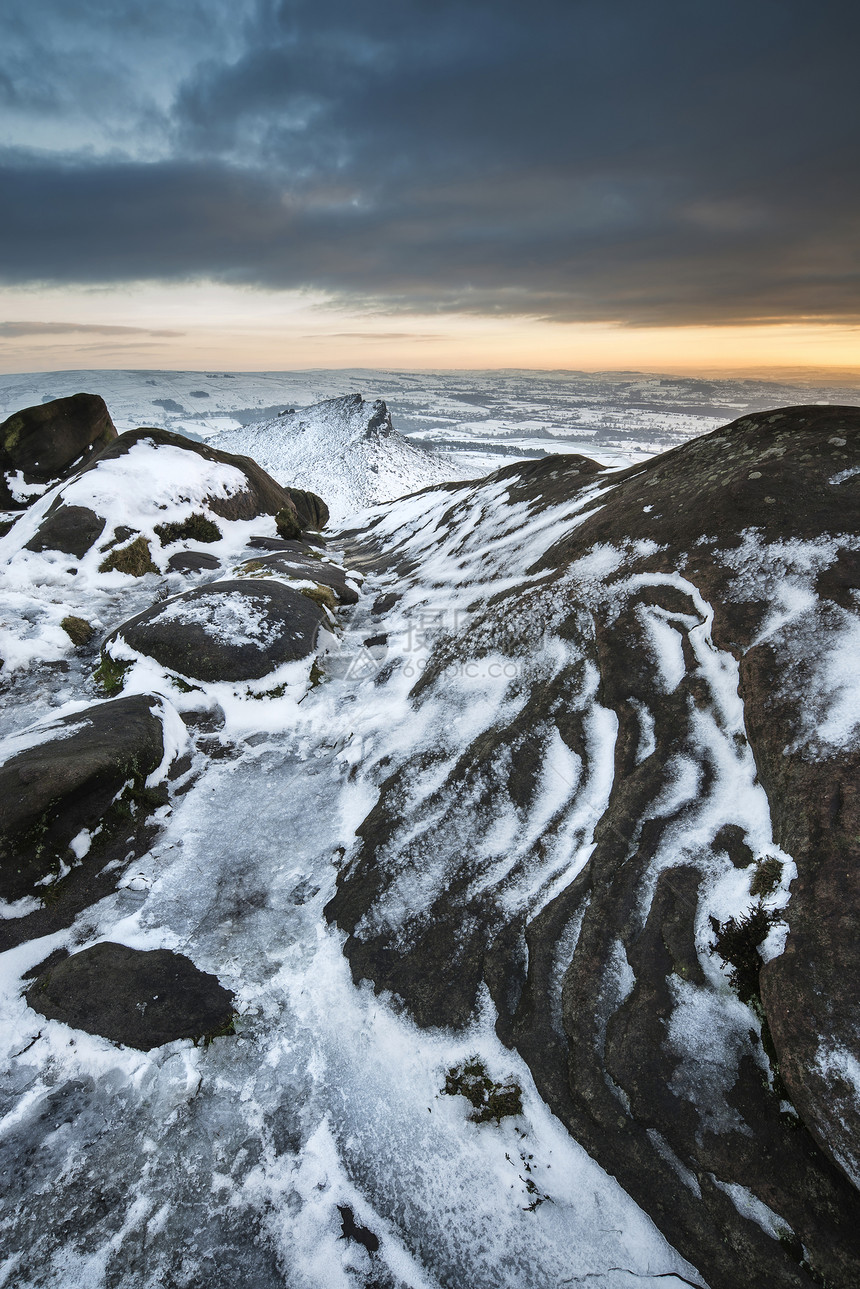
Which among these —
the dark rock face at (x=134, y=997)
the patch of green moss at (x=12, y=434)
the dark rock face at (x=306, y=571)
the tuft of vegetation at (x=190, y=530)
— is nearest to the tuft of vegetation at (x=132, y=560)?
the tuft of vegetation at (x=190, y=530)

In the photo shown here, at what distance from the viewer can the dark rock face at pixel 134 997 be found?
904 centimetres

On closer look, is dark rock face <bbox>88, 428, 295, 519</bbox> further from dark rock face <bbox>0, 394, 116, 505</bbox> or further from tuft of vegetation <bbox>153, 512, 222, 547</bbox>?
dark rock face <bbox>0, 394, 116, 505</bbox>

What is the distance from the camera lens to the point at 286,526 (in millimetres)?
37656

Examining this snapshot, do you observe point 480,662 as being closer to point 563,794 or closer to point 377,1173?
point 563,794

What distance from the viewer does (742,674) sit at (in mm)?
10953

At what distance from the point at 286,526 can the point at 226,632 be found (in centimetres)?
1989

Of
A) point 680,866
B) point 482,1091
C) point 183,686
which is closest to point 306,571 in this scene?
point 183,686

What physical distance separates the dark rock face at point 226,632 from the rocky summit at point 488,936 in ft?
0.92

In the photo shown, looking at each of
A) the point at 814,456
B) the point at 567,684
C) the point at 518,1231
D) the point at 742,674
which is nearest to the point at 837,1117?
the point at 518,1231

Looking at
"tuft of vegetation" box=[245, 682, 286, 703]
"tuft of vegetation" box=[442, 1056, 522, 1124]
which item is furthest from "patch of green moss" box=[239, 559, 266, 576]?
"tuft of vegetation" box=[442, 1056, 522, 1124]

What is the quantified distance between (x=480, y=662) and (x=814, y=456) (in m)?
11.1

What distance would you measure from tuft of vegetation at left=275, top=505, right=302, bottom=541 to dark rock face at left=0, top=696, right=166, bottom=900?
80.3 ft

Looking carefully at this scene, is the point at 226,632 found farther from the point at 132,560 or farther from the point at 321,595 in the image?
the point at 132,560

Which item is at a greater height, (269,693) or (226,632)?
(226,632)
